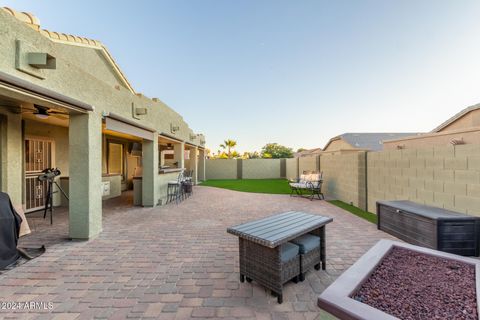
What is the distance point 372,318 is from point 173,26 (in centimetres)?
1206

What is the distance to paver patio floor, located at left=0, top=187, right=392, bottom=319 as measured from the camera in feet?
6.77

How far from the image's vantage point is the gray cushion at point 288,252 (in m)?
2.28

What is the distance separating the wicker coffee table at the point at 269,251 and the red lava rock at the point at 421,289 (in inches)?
28.6

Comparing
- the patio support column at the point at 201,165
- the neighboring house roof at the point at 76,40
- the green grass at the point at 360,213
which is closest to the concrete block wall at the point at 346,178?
the green grass at the point at 360,213

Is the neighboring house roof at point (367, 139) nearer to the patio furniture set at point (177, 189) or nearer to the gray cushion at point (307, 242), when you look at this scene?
the patio furniture set at point (177, 189)

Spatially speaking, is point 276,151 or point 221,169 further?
point 276,151

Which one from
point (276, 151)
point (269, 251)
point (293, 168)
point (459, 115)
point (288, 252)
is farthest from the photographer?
point (276, 151)

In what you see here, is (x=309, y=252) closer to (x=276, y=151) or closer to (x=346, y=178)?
(x=346, y=178)

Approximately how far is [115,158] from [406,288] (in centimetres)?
1134

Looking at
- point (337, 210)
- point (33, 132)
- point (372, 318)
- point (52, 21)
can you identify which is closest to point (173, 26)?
point (52, 21)

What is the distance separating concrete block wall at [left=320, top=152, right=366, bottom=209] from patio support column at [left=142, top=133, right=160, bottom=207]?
6790 millimetres

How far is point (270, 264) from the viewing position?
7.32ft

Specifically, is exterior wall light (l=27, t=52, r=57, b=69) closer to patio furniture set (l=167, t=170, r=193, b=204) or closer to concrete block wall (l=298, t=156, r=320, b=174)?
patio furniture set (l=167, t=170, r=193, b=204)

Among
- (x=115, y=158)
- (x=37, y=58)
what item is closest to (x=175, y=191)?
(x=115, y=158)
